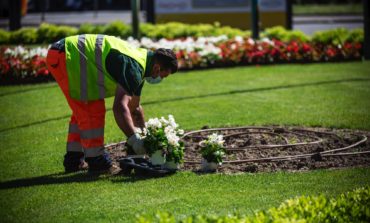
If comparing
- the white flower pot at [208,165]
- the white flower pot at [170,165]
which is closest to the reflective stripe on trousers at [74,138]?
the white flower pot at [170,165]

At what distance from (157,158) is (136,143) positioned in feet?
0.96

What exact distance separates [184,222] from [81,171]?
361cm

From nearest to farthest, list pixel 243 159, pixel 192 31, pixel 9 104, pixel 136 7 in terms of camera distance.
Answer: pixel 243 159 → pixel 9 104 → pixel 136 7 → pixel 192 31

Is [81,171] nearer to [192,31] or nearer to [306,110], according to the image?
[306,110]

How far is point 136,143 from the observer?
27.1 ft

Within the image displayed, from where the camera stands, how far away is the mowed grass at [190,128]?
7215mm

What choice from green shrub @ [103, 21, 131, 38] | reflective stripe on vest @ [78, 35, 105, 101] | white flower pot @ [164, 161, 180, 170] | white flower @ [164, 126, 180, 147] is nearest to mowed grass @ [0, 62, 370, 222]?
white flower pot @ [164, 161, 180, 170]

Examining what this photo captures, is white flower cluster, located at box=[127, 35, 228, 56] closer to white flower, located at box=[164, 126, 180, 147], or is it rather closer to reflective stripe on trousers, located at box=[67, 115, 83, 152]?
reflective stripe on trousers, located at box=[67, 115, 83, 152]

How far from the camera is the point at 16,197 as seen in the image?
25.1 ft

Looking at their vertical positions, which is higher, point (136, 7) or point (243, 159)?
point (136, 7)

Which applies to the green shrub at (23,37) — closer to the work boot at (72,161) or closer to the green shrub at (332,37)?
the green shrub at (332,37)

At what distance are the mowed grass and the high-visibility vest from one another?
89cm

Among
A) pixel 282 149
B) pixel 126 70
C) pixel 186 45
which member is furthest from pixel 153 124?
pixel 186 45

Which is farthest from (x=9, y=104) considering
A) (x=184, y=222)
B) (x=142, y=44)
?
(x=184, y=222)
